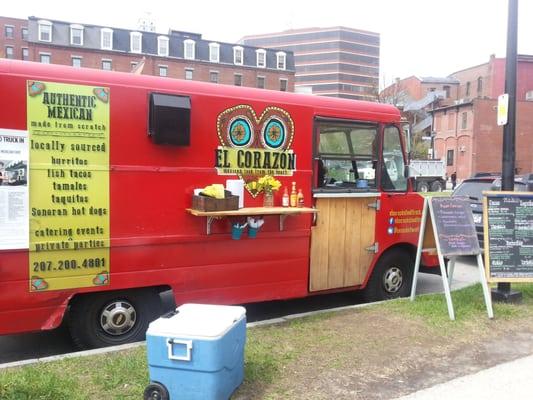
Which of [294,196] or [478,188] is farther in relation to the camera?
[478,188]

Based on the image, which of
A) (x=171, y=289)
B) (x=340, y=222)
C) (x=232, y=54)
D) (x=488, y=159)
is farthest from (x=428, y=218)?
(x=232, y=54)

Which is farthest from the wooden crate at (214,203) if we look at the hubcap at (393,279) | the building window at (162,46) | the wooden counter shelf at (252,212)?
the building window at (162,46)

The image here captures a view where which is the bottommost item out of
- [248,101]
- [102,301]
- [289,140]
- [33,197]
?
[102,301]

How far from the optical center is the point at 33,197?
4359 mm

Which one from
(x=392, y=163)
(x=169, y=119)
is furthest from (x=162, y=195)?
(x=392, y=163)

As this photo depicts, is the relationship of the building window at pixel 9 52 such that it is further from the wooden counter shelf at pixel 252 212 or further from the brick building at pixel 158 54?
the wooden counter shelf at pixel 252 212

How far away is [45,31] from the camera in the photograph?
5344 cm

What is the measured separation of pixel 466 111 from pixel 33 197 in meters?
56.2

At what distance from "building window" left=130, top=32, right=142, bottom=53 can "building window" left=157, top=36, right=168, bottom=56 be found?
214 centimetres

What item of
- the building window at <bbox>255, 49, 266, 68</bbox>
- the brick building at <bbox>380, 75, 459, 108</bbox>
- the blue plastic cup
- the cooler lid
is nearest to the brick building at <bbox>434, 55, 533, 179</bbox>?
the brick building at <bbox>380, 75, 459, 108</bbox>

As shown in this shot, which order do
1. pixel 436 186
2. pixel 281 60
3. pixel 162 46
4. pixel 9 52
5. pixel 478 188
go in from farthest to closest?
1. pixel 9 52
2. pixel 281 60
3. pixel 162 46
4. pixel 436 186
5. pixel 478 188

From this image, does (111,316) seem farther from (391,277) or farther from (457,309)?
(457,309)

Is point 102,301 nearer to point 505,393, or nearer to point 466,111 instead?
point 505,393

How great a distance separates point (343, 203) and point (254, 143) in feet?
4.58
